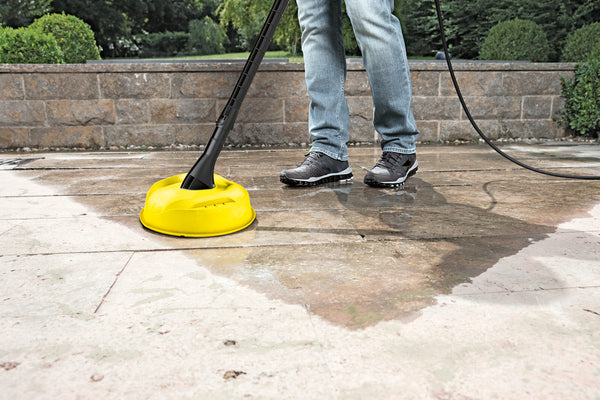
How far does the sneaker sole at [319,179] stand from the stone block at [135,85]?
7.37 feet

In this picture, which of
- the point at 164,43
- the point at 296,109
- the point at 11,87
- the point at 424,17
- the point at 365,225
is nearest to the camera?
the point at 365,225

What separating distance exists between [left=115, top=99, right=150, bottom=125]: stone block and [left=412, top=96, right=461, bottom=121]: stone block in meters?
2.38

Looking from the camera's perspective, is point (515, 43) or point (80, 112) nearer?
point (80, 112)

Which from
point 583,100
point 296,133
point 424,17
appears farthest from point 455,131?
point 424,17

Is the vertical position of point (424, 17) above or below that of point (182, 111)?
above

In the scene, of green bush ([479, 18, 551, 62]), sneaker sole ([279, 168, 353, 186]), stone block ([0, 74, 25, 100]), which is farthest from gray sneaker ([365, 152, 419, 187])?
green bush ([479, 18, 551, 62])

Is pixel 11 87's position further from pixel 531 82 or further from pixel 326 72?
pixel 531 82

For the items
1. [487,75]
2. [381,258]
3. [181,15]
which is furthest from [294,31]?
[181,15]

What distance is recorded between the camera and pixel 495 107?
14.9 feet

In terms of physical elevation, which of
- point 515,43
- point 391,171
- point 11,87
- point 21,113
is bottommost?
point 391,171

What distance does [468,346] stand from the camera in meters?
0.89

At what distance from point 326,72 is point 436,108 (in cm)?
236

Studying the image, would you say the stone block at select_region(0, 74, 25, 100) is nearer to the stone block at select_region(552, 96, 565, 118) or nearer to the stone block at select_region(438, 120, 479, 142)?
the stone block at select_region(438, 120, 479, 142)

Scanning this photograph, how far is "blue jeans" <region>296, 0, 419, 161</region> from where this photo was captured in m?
2.23
